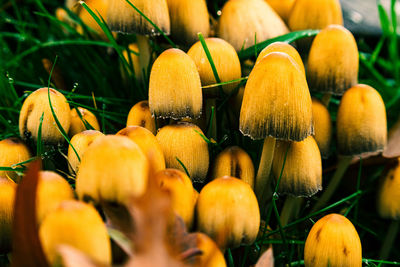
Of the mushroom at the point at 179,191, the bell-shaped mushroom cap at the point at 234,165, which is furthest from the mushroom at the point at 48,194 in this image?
the bell-shaped mushroom cap at the point at 234,165

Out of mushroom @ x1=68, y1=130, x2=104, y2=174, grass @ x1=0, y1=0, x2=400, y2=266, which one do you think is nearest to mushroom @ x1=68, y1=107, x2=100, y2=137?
grass @ x1=0, y1=0, x2=400, y2=266

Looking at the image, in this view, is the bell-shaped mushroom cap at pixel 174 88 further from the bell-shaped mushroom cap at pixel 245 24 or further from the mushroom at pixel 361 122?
the mushroom at pixel 361 122

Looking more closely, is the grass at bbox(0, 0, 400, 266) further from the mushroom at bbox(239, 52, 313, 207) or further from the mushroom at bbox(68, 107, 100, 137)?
the mushroom at bbox(239, 52, 313, 207)

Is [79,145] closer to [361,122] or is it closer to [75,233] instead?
[75,233]

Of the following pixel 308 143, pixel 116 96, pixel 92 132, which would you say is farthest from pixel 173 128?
pixel 116 96

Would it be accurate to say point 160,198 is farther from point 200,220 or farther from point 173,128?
point 173,128

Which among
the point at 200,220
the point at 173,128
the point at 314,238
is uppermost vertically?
the point at 173,128
